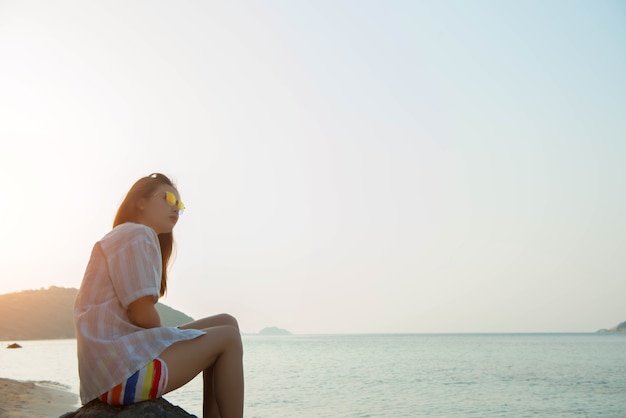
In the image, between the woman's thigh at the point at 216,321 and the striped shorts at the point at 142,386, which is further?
the woman's thigh at the point at 216,321

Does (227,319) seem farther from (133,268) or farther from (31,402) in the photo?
(31,402)

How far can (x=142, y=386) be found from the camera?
9.65 ft

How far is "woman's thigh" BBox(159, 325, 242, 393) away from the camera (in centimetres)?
291

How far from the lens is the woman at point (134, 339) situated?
2.83 m

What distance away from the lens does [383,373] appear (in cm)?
2702

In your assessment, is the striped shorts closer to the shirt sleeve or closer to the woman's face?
the shirt sleeve

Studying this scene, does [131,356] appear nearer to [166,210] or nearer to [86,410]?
[86,410]

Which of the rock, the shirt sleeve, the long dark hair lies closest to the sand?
the rock

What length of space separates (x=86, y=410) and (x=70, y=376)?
19.6 meters

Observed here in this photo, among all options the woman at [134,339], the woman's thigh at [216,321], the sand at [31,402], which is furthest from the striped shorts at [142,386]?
the sand at [31,402]

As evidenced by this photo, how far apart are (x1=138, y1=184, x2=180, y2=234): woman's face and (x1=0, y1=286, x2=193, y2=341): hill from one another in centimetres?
9419

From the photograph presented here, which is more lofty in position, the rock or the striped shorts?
the striped shorts

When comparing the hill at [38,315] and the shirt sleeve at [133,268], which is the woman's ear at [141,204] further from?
the hill at [38,315]

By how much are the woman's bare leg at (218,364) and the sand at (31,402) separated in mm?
6829
